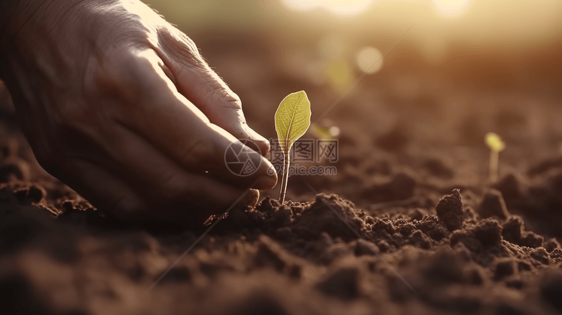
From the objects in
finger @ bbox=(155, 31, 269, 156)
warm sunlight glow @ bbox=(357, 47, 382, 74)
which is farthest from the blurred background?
finger @ bbox=(155, 31, 269, 156)

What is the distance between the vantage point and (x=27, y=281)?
0.69 metres

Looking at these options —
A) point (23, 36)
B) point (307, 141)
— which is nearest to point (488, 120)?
point (307, 141)

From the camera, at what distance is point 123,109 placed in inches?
47.3

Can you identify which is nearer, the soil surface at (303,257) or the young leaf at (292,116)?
the soil surface at (303,257)

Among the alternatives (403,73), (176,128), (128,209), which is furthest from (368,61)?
(128,209)

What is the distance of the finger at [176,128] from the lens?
115cm

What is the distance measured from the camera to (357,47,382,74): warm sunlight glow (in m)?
5.17

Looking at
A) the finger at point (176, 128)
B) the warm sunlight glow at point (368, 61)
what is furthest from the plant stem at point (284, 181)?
the warm sunlight glow at point (368, 61)

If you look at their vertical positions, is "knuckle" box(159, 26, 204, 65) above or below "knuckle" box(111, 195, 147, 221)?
above

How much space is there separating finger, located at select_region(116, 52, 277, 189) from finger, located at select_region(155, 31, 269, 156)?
144 mm

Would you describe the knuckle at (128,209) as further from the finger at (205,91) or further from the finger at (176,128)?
the finger at (205,91)

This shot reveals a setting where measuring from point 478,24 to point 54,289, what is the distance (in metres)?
6.67

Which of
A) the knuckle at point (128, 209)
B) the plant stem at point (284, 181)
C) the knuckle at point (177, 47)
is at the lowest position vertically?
the knuckle at point (128, 209)

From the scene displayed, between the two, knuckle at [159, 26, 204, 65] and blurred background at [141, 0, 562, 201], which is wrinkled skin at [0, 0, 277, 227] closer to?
knuckle at [159, 26, 204, 65]
